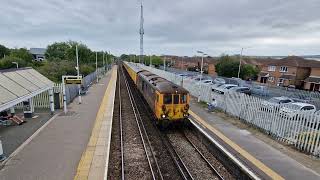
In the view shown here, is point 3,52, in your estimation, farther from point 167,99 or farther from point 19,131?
point 167,99

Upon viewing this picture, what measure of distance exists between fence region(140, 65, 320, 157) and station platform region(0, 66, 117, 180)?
331 inches

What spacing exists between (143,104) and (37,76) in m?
9.24

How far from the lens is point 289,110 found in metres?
10.8

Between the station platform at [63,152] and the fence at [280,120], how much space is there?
841cm

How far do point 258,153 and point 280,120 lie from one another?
2.72 m

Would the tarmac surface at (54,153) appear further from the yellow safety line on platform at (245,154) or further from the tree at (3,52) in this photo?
the tree at (3,52)

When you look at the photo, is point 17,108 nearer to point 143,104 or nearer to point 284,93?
point 143,104

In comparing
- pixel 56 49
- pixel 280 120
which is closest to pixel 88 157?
pixel 280 120

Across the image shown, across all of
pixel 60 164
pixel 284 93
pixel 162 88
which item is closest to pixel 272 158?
pixel 162 88

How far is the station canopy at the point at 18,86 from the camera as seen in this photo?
9.78 m

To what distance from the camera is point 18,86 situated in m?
12.0

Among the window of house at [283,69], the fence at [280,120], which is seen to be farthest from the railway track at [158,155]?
the window of house at [283,69]

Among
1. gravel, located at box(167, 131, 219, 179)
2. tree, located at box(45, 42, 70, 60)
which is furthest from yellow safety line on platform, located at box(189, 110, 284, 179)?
tree, located at box(45, 42, 70, 60)

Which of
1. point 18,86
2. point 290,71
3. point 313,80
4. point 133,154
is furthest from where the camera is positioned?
point 290,71
